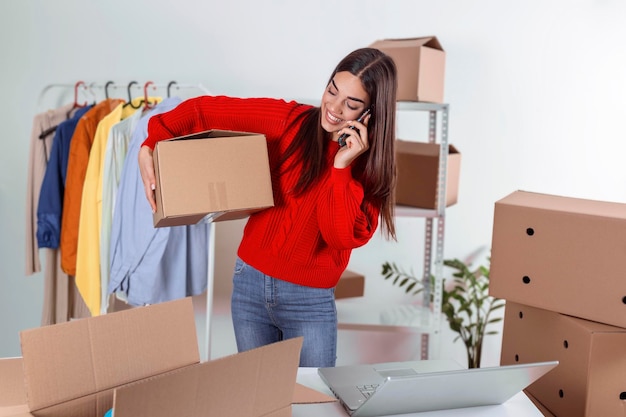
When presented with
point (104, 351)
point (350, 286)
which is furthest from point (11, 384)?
point (350, 286)

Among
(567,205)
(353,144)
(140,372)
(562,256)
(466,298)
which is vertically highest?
(353,144)

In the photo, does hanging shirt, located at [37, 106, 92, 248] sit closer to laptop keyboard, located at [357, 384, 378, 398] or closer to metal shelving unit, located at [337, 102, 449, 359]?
metal shelving unit, located at [337, 102, 449, 359]

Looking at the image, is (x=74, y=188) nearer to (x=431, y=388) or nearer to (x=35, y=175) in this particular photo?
(x=35, y=175)

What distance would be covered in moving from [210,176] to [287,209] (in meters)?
A: 0.24

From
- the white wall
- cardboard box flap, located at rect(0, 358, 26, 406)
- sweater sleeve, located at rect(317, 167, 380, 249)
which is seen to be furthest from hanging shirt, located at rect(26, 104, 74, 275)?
cardboard box flap, located at rect(0, 358, 26, 406)

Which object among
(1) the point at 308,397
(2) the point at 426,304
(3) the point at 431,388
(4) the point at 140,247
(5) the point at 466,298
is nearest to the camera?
(3) the point at 431,388

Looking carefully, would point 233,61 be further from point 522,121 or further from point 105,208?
point 522,121

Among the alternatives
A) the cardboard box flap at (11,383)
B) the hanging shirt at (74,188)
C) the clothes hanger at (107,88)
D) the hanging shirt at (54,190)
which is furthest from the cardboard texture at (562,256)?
the clothes hanger at (107,88)

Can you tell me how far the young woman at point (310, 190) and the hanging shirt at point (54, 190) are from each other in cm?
101

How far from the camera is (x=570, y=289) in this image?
151 centimetres

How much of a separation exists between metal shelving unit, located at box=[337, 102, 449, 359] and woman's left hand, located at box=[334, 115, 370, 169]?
969mm

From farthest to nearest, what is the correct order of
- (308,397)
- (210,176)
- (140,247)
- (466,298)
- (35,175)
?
(466,298) → (35,175) → (140,247) → (210,176) → (308,397)

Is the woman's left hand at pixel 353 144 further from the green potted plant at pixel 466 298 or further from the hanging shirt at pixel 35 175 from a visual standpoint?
the hanging shirt at pixel 35 175

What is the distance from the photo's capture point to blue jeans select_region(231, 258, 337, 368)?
165cm
